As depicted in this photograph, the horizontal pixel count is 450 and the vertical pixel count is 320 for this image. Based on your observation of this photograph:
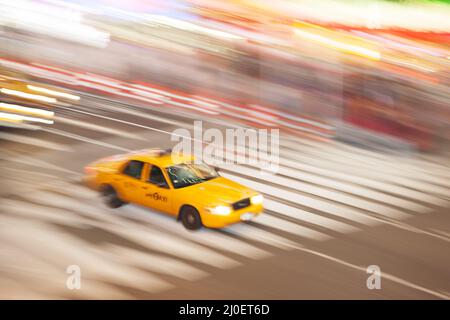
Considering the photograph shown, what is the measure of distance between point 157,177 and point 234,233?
61.1 inches

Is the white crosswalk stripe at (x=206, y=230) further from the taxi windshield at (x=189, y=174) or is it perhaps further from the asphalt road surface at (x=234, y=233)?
the taxi windshield at (x=189, y=174)

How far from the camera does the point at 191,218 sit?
385 inches

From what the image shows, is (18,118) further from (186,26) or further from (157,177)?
(186,26)

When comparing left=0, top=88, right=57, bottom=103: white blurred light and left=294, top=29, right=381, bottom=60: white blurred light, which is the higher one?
left=294, top=29, right=381, bottom=60: white blurred light

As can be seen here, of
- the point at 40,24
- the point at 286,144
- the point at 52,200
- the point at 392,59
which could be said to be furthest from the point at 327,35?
the point at 52,200

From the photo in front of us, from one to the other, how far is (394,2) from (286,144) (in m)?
7.33

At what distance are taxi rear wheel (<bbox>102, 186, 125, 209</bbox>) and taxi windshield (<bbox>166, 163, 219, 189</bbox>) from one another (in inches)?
42.9

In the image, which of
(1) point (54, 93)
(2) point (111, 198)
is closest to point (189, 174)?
(2) point (111, 198)

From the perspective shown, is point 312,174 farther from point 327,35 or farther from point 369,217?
point 327,35

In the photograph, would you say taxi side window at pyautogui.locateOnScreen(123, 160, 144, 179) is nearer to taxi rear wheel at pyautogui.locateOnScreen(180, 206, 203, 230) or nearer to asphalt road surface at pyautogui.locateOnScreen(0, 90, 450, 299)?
asphalt road surface at pyautogui.locateOnScreen(0, 90, 450, 299)

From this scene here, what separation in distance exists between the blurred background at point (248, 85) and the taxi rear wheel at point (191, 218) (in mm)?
2337

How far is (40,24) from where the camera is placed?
17.2 metres

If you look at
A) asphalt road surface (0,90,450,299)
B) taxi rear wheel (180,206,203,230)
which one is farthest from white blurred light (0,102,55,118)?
taxi rear wheel (180,206,203,230)

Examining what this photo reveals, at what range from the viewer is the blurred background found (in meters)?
13.0
